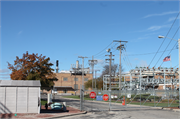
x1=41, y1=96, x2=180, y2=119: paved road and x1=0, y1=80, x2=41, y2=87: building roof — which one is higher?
x1=0, y1=80, x2=41, y2=87: building roof

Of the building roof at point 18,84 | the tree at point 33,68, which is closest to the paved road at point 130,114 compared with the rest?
the building roof at point 18,84

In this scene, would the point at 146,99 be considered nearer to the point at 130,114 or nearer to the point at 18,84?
the point at 130,114

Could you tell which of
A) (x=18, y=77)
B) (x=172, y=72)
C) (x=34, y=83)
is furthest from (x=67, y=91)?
(x=34, y=83)

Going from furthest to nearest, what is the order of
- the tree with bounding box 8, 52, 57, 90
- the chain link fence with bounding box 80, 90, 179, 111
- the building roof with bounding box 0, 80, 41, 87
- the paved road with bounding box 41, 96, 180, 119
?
1. the tree with bounding box 8, 52, 57, 90
2. the chain link fence with bounding box 80, 90, 179, 111
3. the building roof with bounding box 0, 80, 41, 87
4. the paved road with bounding box 41, 96, 180, 119

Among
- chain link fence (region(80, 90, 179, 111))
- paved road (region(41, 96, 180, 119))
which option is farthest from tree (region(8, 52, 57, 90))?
paved road (region(41, 96, 180, 119))

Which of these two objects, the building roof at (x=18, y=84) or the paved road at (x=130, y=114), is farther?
the building roof at (x=18, y=84)

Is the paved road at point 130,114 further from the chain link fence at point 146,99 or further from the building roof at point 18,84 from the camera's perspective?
the building roof at point 18,84

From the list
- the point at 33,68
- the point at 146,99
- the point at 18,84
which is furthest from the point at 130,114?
the point at 33,68

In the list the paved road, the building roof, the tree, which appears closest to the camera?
the paved road

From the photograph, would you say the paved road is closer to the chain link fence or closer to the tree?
the chain link fence

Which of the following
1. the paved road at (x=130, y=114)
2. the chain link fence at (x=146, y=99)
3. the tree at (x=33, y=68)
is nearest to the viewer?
the paved road at (x=130, y=114)

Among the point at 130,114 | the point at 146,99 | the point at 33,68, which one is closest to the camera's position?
the point at 130,114

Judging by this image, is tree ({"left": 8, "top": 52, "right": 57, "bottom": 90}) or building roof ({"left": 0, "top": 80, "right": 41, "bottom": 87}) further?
tree ({"left": 8, "top": 52, "right": 57, "bottom": 90})

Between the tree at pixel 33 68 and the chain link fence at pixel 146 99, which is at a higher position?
the tree at pixel 33 68
